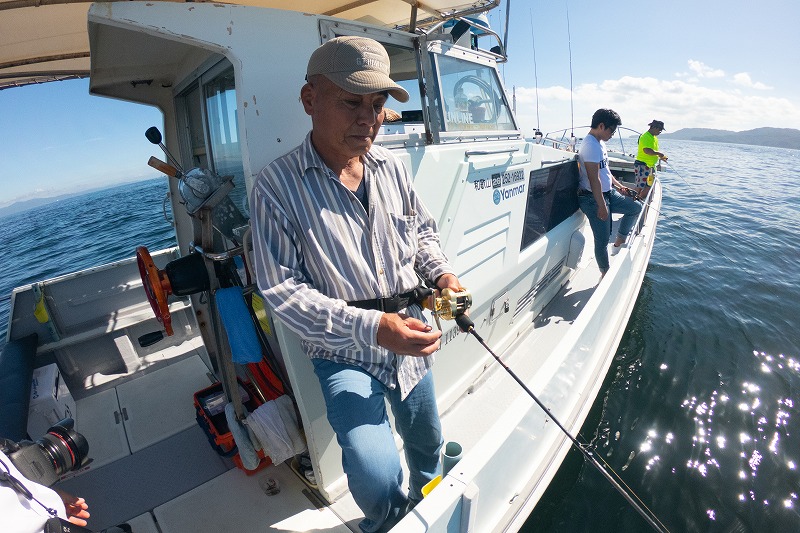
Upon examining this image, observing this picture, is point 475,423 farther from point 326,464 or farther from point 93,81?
point 93,81

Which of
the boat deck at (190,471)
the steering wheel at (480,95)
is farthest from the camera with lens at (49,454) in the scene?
the steering wheel at (480,95)

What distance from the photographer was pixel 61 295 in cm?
373

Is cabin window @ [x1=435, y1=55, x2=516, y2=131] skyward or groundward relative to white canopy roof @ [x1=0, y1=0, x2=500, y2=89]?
groundward

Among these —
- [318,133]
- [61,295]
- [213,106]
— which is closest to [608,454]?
[318,133]

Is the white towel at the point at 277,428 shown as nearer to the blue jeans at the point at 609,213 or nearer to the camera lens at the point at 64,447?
the camera lens at the point at 64,447

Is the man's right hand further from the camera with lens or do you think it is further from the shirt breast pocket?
the camera with lens

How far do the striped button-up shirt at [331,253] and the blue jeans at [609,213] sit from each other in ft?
12.2

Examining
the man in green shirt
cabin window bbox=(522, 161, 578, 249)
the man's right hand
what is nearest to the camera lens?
the man's right hand

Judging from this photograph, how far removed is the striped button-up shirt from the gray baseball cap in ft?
0.89

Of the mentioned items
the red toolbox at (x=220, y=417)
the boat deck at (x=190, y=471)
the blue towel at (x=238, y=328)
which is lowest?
the boat deck at (x=190, y=471)

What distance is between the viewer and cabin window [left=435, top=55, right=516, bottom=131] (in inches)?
105

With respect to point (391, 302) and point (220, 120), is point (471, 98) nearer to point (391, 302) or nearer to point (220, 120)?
point (220, 120)

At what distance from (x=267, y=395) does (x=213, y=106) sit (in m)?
1.78

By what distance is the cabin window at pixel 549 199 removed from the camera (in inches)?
141
